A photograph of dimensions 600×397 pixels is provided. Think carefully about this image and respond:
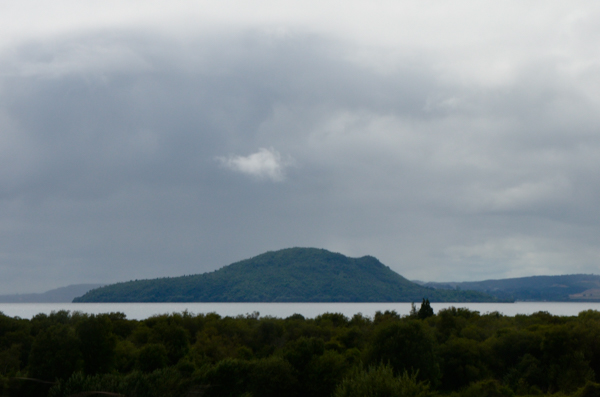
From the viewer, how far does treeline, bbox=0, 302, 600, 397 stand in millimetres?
27144

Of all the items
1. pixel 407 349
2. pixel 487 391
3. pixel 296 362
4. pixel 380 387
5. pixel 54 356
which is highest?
pixel 54 356

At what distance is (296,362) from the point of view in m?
32.6

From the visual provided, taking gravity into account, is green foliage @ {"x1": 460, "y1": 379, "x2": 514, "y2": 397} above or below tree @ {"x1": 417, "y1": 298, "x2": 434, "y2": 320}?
below

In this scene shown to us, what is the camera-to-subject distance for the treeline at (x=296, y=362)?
Answer: 2714 centimetres

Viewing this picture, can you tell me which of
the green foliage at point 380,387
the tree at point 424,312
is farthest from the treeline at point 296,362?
the tree at point 424,312

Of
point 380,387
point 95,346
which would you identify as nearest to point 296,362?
point 380,387

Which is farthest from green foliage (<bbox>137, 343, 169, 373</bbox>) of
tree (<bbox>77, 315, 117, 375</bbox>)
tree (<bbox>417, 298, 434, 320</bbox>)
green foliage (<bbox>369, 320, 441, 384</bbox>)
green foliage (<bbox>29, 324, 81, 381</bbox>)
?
tree (<bbox>417, 298, 434, 320</bbox>)

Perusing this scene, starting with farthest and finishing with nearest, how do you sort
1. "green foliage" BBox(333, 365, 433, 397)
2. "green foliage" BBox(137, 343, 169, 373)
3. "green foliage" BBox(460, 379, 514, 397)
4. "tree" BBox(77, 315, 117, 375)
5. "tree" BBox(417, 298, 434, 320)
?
"tree" BBox(417, 298, 434, 320) → "green foliage" BBox(137, 343, 169, 373) → "tree" BBox(77, 315, 117, 375) → "green foliage" BBox(460, 379, 514, 397) → "green foliage" BBox(333, 365, 433, 397)

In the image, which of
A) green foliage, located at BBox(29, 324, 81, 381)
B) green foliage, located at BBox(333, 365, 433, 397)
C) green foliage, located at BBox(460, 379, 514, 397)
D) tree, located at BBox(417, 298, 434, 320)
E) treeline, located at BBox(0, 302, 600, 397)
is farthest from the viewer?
tree, located at BBox(417, 298, 434, 320)

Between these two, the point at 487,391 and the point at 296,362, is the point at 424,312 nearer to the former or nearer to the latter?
the point at 487,391

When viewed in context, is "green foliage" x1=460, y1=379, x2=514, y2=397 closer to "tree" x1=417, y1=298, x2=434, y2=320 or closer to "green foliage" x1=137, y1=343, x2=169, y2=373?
"green foliage" x1=137, y1=343, x2=169, y2=373

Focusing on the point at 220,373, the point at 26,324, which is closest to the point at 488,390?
the point at 220,373

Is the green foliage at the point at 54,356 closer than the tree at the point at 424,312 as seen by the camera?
Yes

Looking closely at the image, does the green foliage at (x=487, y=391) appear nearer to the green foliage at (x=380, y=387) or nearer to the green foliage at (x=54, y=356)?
the green foliage at (x=380, y=387)
